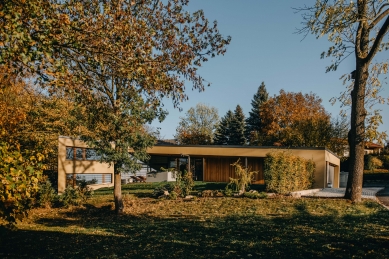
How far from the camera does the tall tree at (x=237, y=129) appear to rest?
5397 centimetres

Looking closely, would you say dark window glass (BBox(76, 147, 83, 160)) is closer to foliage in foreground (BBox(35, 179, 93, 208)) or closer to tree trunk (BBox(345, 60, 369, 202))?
foliage in foreground (BBox(35, 179, 93, 208))

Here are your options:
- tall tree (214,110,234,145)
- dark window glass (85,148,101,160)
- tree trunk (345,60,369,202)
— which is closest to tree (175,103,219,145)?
tall tree (214,110,234,145)

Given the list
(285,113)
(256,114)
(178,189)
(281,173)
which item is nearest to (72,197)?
(178,189)

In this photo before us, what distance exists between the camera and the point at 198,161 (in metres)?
38.3

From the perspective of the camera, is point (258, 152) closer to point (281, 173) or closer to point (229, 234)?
point (281, 173)

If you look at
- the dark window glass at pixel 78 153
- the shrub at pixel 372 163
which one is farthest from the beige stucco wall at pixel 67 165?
the shrub at pixel 372 163

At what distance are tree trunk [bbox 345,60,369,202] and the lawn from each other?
42.9 inches

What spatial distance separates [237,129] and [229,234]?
46068mm

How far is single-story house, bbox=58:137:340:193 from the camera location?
25094mm

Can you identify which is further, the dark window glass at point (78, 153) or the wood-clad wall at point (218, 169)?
the wood-clad wall at point (218, 169)

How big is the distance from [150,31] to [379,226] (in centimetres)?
783

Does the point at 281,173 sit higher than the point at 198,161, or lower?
higher

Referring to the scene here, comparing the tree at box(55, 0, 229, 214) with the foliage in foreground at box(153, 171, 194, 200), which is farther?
the foliage in foreground at box(153, 171, 194, 200)

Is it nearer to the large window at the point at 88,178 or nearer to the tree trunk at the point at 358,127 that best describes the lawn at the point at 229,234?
the tree trunk at the point at 358,127
